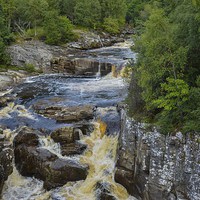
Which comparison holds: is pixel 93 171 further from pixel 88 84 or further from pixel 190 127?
pixel 88 84

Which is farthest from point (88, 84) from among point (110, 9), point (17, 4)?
point (110, 9)

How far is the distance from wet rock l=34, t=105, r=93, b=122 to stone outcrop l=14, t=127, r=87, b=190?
324 cm

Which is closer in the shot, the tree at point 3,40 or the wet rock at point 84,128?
the wet rock at point 84,128

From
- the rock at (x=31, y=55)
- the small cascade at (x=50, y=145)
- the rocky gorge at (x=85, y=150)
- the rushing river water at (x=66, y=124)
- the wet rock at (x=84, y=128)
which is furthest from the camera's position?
the rock at (x=31, y=55)

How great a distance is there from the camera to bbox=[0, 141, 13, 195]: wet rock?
66.3 feet

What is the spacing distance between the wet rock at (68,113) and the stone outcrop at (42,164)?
3236mm

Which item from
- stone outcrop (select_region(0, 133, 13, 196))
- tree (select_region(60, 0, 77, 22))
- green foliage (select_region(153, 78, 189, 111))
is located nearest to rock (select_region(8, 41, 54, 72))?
tree (select_region(60, 0, 77, 22))

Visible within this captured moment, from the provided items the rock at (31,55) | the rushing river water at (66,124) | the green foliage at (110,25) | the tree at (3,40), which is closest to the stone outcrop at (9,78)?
the rushing river water at (66,124)

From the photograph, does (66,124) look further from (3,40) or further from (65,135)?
(3,40)

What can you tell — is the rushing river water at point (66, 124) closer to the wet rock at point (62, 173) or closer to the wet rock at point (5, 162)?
the wet rock at point (62, 173)

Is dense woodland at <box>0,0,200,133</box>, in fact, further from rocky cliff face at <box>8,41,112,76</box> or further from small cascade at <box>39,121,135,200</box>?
rocky cliff face at <box>8,41,112,76</box>

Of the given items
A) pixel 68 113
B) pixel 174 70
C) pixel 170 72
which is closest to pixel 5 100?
pixel 68 113

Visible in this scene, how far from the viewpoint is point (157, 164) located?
1565cm

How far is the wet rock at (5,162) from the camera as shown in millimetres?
20203
